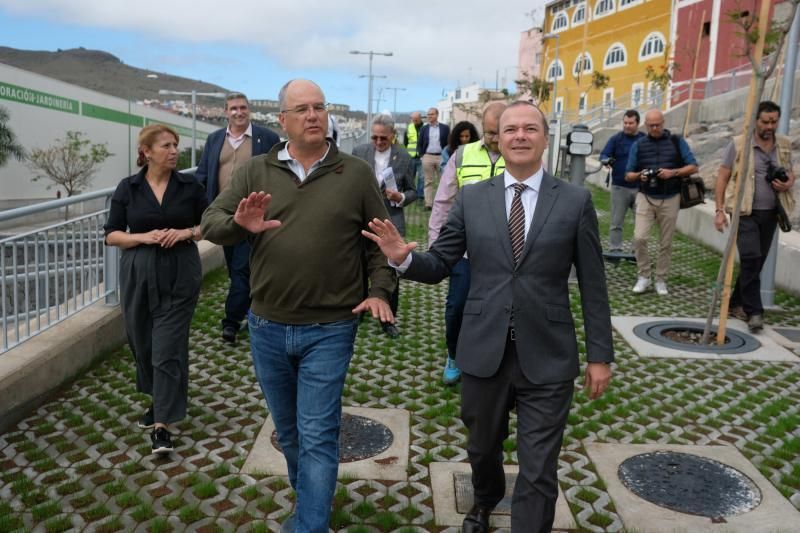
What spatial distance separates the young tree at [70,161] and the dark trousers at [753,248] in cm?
3752

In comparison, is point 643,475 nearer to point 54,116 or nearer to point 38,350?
point 38,350

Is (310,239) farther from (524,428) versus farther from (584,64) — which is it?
(584,64)

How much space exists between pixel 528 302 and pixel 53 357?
3770mm

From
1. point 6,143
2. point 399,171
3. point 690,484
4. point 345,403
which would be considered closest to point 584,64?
point 6,143

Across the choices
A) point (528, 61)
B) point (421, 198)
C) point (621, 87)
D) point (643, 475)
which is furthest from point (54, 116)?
point (528, 61)

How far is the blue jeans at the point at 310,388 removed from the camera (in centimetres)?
310

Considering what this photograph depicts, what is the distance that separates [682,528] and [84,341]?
14.6ft

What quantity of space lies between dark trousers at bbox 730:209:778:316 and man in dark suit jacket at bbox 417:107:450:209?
8.37 m

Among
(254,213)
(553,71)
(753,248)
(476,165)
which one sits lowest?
(753,248)

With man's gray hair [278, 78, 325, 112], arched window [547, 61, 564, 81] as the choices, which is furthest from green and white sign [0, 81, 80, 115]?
arched window [547, 61, 564, 81]

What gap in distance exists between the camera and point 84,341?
5781 millimetres

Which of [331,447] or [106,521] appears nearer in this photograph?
[331,447]

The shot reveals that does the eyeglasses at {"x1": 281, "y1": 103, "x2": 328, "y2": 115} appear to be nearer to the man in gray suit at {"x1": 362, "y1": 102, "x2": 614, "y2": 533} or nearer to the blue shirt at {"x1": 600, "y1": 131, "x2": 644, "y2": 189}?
the man in gray suit at {"x1": 362, "y1": 102, "x2": 614, "y2": 533}

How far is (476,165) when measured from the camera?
5.20m
